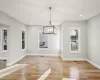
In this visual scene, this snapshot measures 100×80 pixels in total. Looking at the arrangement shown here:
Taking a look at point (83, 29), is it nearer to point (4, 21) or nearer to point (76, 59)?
point (76, 59)

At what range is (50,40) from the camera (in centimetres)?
1003

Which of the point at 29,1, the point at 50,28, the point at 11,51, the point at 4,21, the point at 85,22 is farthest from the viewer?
the point at 85,22

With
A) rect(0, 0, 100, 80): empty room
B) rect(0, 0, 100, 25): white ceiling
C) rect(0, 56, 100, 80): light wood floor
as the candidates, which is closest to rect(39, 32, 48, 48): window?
rect(0, 0, 100, 80): empty room

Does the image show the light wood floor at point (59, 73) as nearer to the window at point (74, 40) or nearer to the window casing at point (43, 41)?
the window at point (74, 40)

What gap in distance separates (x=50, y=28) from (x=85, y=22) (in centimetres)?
392

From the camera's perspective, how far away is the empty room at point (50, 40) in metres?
4.36

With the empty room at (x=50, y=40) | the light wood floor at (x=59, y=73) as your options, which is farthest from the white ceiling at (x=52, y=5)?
the light wood floor at (x=59, y=73)

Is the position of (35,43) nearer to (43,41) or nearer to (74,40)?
(43,41)

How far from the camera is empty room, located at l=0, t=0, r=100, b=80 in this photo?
4.36 metres

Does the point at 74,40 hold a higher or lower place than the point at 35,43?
higher

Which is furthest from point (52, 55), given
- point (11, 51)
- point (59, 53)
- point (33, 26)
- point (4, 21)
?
point (4, 21)

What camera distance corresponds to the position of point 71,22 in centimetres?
770

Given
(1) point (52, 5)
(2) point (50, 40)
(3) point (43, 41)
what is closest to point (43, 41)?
(3) point (43, 41)

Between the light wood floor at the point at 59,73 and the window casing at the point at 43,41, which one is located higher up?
the window casing at the point at 43,41
